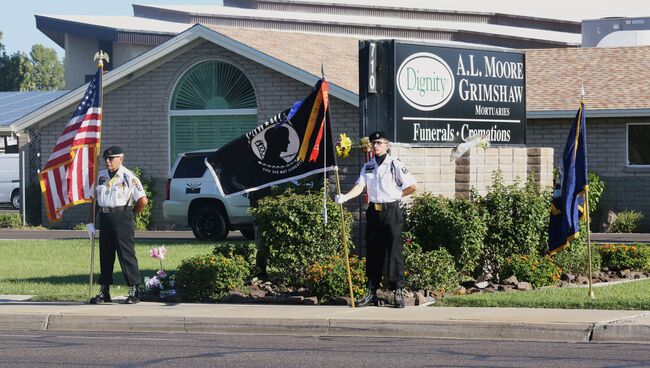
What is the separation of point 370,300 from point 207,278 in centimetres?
216

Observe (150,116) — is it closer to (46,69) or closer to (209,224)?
(209,224)

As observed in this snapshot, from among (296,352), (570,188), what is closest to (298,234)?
(570,188)

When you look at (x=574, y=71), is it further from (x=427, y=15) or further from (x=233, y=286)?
(x=427, y=15)

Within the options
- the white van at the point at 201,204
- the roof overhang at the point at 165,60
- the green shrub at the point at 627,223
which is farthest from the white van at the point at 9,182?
the green shrub at the point at 627,223

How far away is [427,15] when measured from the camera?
58.7 metres

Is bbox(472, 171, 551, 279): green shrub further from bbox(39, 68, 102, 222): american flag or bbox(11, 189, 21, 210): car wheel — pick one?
bbox(11, 189, 21, 210): car wheel

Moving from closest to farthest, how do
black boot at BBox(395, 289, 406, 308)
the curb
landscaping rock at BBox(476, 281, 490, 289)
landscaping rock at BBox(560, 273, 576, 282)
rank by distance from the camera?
1. the curb
2. black boot at BBox(395, 289, 406, 308)
3. landscaping rock at BBox(476, 281, 490, 289)
4. landscaping rock at BBox(560, 273, 576, 282)

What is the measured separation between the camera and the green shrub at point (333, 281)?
49.9 feet

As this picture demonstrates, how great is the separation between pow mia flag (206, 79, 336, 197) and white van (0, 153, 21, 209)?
26.6 meters

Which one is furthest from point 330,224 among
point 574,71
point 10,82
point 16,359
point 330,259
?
point 10,82

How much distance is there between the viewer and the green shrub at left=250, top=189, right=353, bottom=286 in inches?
632

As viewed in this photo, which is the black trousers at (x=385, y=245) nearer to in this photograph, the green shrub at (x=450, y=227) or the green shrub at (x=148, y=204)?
the green shrub at (x=450, y=227)

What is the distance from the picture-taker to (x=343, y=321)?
13430mm

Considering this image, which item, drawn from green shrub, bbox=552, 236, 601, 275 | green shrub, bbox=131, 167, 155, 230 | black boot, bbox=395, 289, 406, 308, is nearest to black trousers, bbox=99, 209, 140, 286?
black boot, bbox=395, 289, 406, 308
